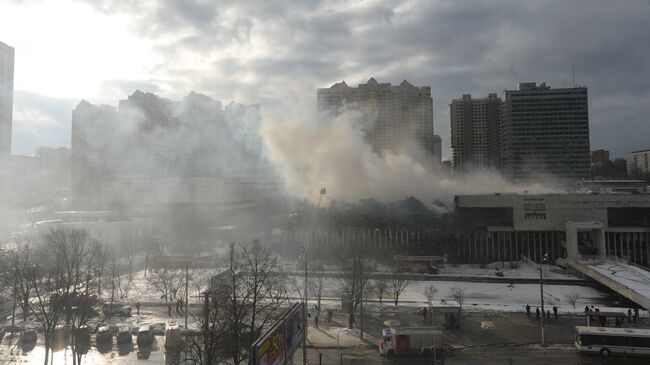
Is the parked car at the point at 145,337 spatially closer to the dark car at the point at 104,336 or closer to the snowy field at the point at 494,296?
the dark car at the point at 104,336

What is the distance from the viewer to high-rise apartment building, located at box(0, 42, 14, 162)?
167ft

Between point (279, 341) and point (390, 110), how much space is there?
6850 centimetres

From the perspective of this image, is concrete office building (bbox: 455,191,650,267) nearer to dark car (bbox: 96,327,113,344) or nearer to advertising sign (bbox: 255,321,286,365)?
dark car (bbox: 96,327,113,344)

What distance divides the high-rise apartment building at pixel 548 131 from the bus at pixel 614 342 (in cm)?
6857

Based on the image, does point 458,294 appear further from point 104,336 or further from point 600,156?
point 600,156

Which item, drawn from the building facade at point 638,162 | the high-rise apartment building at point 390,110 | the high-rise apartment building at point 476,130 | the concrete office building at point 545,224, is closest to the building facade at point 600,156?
the building facade at point 638,162

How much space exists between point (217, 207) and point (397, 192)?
27.5 metres

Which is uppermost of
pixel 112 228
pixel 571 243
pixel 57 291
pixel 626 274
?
pixel 112 228

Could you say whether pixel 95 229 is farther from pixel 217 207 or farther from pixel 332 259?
pixel 332 259

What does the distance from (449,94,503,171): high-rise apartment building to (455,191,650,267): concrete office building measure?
51.2 m

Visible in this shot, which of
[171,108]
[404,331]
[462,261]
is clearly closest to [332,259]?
[462,261]

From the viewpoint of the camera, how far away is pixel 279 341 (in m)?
7.43

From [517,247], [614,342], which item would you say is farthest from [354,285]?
[517,247]

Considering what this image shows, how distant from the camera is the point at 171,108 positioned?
69.5 m
